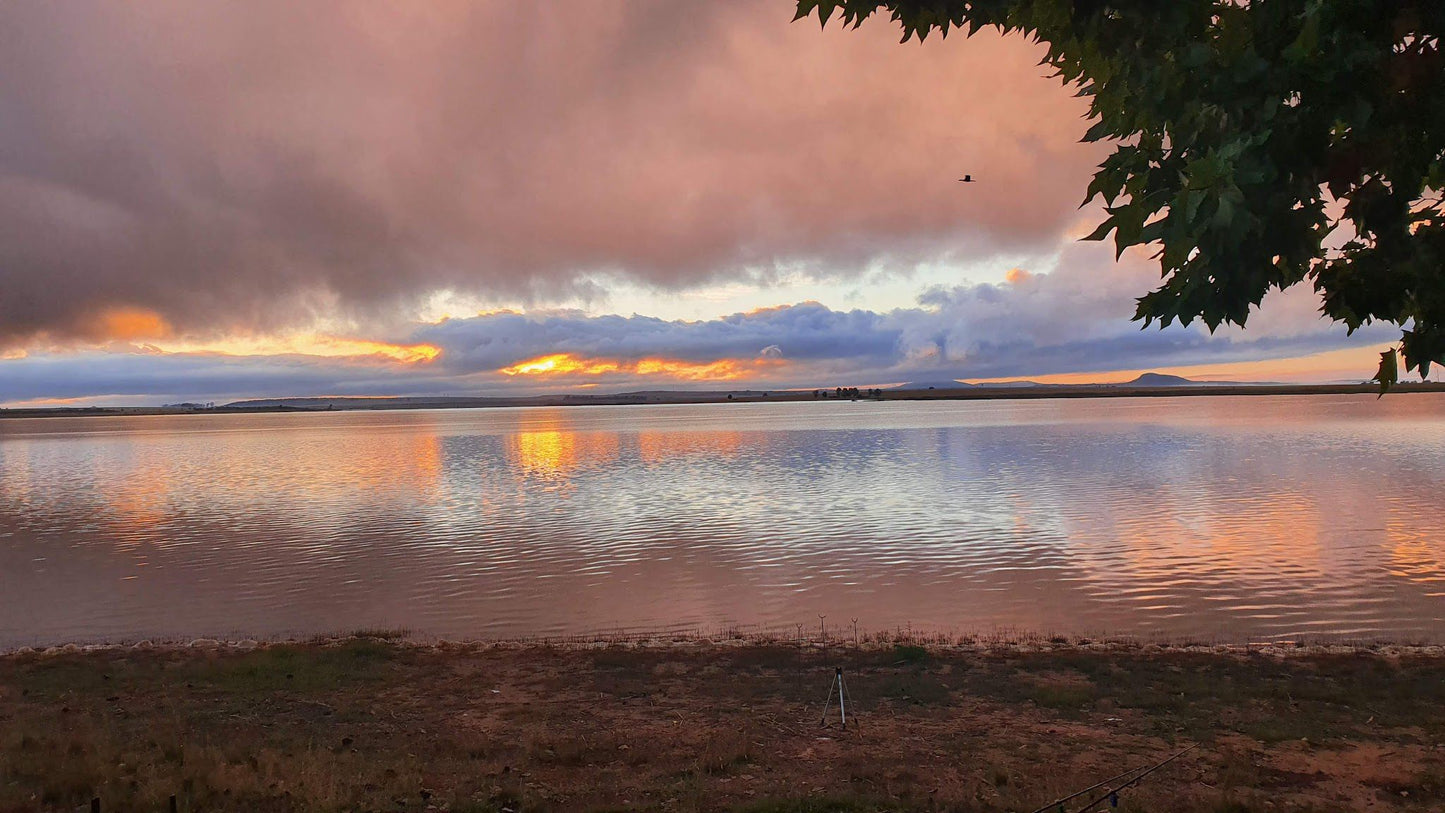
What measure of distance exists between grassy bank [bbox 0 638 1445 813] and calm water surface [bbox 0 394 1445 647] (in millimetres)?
5248

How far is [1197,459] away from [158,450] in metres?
136

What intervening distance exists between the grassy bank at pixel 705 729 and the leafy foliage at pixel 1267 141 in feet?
22.9

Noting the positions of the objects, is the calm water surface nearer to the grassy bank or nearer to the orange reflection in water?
the grassy bank

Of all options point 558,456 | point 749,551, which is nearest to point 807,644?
point 749,551

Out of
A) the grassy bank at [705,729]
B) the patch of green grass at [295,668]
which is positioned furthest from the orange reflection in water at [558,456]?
the grassy bank at [705,729]

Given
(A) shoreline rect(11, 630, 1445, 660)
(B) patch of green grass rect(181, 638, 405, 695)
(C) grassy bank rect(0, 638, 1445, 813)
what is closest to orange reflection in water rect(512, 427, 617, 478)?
(A) shoreline rect(11, 630, 1445, 660)

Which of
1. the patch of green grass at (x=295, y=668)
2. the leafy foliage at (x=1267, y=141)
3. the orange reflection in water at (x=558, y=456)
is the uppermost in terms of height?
the leafy foliage at (x=1267, y=141)

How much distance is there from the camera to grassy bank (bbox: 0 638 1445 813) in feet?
37.1

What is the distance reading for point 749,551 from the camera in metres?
36.0

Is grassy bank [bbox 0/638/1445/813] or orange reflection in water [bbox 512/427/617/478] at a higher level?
grassy bank [bbox 0/638/1445/813]

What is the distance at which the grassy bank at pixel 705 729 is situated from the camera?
37.1ft

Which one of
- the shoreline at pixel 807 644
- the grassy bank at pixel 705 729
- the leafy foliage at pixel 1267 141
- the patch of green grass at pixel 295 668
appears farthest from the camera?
the shoreline at pixel 807 644

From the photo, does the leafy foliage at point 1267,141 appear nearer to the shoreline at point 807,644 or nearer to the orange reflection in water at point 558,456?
the shoreline at point 807,644

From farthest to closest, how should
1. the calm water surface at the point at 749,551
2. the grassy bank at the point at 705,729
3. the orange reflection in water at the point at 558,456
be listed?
the orange reflection in water at the point at 558,456
the calm water surface at the point at 749,551
the grassy bank at the point at 705,729
